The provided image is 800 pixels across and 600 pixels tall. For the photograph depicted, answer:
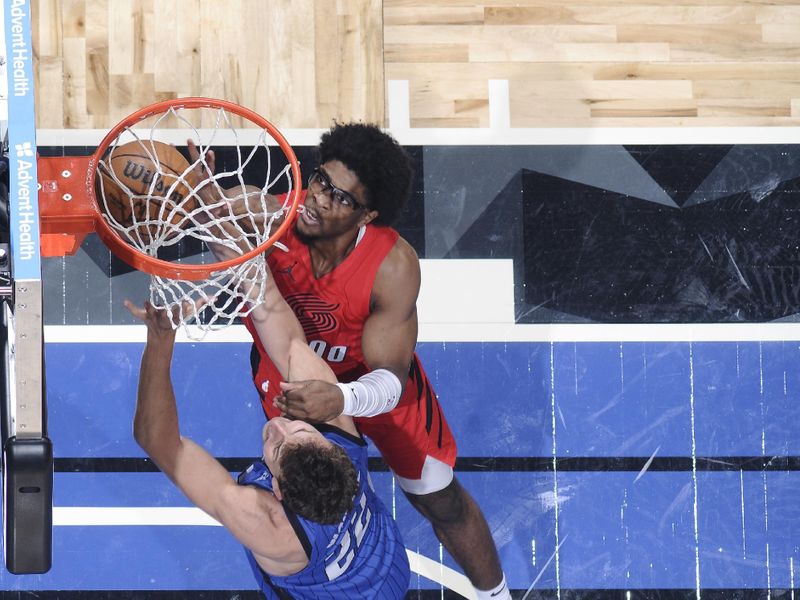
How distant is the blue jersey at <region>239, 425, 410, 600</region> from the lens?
2.96m

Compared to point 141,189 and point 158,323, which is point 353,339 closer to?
point 158,323

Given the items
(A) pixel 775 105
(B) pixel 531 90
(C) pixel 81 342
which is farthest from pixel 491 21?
(C) pixel 81 342

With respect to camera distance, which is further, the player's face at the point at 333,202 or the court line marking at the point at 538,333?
the court line marking at the point at 538,333

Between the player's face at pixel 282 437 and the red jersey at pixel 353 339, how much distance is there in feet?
1.45

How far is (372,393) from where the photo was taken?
3105 mm

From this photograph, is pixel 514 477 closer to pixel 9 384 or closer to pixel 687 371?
pixel 687 371

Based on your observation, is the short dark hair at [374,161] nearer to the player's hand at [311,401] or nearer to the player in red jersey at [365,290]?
the player in red jersey at [365,290]

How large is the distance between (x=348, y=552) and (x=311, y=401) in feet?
1.59

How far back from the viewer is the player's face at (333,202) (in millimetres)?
3250

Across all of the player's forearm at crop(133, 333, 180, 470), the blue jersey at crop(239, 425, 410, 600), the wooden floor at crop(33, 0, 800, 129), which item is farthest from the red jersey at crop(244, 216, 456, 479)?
the wooden floor at crop(33, 0, 800, 129)

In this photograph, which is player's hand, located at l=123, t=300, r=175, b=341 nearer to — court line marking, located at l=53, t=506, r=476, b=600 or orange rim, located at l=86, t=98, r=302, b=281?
orange rim, located at l=86, t=98, r=302, b=281

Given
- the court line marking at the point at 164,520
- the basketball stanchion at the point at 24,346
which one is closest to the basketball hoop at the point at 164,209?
the basketball stanchion at the point at 24,346

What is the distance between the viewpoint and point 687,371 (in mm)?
4203

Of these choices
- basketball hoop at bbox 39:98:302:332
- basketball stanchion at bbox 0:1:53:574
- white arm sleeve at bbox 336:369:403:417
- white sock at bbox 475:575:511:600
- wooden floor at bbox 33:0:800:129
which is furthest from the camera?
wooden floor at bbox 33:0:800:129
